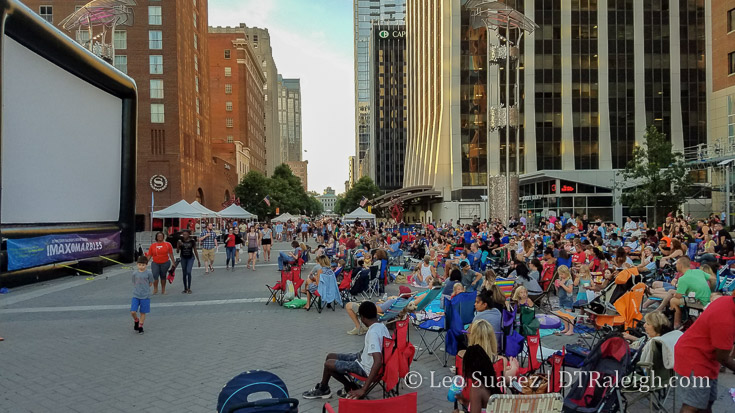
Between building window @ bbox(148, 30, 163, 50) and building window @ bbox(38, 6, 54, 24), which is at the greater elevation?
building window @ bbox(38, 6, 54, 24)

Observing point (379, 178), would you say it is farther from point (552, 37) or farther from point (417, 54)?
point (552, 37)

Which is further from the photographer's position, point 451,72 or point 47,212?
point 451,72

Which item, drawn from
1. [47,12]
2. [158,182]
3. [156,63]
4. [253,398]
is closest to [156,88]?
[156,63]

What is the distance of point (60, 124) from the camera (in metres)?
15.9

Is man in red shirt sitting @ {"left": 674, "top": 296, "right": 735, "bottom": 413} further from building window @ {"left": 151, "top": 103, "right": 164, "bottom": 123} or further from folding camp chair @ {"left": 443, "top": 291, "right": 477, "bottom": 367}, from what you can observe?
building window @ {"left": 151, "top": 103, "right": 164, "bottom": 123}

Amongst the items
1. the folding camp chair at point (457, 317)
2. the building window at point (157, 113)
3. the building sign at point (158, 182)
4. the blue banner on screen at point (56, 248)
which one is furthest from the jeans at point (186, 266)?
the building window at point (157, 113)

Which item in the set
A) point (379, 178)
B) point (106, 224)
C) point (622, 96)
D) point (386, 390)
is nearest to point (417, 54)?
point (622, 96)

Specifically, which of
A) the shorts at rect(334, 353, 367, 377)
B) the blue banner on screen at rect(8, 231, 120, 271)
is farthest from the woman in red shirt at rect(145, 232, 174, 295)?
the shorts at rect(334, 353, 367, 377)

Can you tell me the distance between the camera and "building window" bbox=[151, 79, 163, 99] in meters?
48.0

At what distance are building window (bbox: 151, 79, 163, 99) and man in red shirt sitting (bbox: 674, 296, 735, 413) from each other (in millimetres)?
51933

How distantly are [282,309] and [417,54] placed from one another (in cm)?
7065

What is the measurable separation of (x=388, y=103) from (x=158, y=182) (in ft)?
292

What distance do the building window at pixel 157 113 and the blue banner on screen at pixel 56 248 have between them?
3244 centimetres
